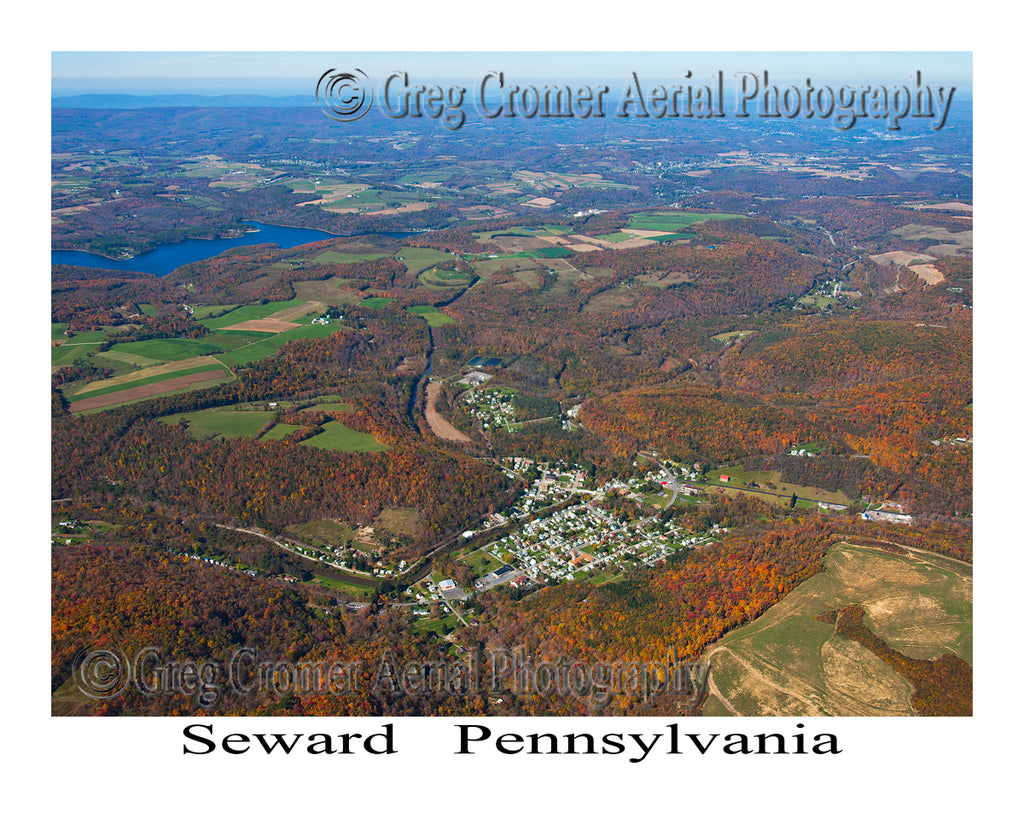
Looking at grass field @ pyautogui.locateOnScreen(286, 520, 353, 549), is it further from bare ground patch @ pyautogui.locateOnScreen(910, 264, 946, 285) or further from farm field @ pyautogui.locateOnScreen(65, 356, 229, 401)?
bare ground patch @ pyautogui.locateOnScreen(910, 264, 946, 285)

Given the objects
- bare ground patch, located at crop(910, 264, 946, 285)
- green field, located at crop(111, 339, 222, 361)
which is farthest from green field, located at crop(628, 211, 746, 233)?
green field, located at crop(111, 339, 222, 361)

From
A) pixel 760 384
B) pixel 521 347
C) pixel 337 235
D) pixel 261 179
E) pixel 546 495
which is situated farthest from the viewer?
pixel 261 179

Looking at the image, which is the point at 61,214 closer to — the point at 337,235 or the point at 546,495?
the point at 337,235

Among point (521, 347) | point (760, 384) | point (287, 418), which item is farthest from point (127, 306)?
point (760, 384)

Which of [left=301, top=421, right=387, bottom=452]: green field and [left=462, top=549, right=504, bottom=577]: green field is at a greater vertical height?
[left=301, top=421, right=387, bottom=452]: green field

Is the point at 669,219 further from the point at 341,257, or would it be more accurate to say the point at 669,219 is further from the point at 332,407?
the point at 332,407

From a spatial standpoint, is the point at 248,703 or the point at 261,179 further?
the point at 261,179

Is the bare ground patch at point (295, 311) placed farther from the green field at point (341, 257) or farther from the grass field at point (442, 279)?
the green field at point (341, 257)
